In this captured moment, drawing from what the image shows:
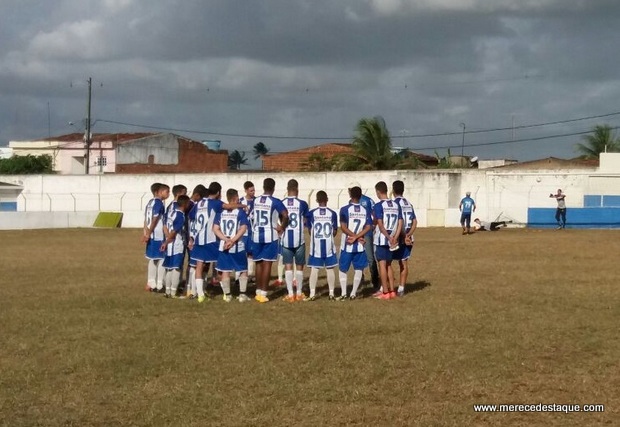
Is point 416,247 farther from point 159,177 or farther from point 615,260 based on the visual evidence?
point 159,177

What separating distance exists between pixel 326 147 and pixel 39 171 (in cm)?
2726

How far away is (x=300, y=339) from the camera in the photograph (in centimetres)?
1065

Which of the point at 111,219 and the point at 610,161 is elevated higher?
the point at 610,161

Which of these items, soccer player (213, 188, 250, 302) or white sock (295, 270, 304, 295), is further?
white sock (295, 270, 304, 295)

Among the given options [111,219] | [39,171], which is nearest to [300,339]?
[111,219]

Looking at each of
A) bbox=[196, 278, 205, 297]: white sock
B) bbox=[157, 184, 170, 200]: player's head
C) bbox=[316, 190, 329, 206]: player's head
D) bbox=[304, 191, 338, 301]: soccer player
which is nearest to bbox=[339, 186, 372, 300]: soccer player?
bbox=[304, 191, 338, 301]: soccer player

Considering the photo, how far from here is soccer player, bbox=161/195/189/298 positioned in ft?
49.1

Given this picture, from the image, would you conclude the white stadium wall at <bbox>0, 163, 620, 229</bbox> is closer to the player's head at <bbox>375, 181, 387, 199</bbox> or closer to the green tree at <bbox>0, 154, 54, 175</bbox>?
the green tree at <bbox>0, 154, 54, 175</bbox>

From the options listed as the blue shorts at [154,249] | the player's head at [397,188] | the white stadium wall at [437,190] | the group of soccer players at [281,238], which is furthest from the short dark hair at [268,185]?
the white stadium wall at [437,190]

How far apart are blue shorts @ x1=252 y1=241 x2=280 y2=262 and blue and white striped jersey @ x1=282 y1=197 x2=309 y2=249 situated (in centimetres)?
48

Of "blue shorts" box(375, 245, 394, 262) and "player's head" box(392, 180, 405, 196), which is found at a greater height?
"player's head" box(392, 180, 405, 196)

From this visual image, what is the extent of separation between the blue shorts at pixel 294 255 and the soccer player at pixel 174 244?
75.5 inches

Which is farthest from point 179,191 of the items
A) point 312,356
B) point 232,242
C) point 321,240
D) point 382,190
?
point 312,356

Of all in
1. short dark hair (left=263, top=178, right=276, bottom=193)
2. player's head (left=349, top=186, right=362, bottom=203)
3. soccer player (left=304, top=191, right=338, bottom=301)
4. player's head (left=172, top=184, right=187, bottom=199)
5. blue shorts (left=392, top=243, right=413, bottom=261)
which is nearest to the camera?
short dark hair (left=263, top=178, right=276, bottom=193)
